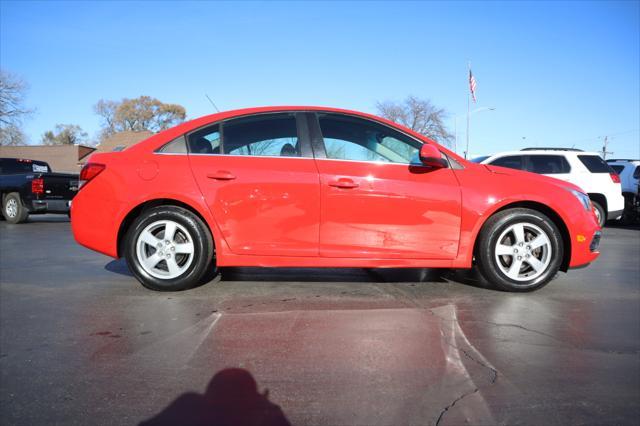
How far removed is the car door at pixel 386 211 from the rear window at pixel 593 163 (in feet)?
26.4

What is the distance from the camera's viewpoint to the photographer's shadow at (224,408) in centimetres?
205

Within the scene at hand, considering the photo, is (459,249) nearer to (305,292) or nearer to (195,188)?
(305,292)

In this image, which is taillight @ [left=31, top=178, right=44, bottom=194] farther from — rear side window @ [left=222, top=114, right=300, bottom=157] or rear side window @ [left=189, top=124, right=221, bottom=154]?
rear side window @ [left=222, top=114, right=300, bottom=157]

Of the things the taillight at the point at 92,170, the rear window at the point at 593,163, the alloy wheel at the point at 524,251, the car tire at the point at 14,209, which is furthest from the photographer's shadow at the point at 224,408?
the car tire at the point at 14,209

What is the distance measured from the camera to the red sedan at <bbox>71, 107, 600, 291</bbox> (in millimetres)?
4094

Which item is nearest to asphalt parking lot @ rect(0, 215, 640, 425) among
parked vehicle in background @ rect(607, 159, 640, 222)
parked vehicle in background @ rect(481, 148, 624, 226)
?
parked vehicle in background @ rect(481, 148, 624, 226)

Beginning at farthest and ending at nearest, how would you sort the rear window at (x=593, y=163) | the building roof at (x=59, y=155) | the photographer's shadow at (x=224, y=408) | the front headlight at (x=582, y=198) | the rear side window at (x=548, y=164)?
1. the building roof at (x=59, y=155)
2. the rear window at (x=593, y=163)
3. the rear side window at (x=548, y=164)
4. the front headlight at (x=582, y=198)
5. the photographer's shadow at (x=224, y=408)

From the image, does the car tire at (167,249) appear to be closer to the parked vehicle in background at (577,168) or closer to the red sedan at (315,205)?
the red sedan at (315,205)

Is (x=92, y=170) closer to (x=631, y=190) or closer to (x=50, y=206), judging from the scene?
(x=50, y=206)

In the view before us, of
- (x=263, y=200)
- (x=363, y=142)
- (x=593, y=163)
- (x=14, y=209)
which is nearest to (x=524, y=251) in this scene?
(x=363, y=142)

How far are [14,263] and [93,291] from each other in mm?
2205

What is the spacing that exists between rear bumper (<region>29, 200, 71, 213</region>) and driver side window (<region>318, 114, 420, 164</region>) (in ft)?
29.4

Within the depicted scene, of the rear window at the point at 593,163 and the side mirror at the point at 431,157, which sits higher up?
the rear window at the point at 593,163

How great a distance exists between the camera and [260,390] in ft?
7.70
